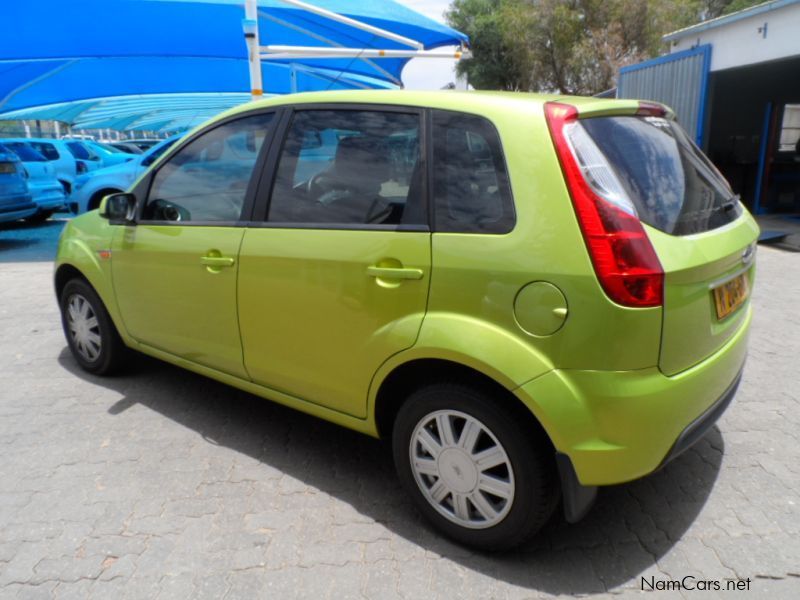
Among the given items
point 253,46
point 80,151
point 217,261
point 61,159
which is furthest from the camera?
point 80,151

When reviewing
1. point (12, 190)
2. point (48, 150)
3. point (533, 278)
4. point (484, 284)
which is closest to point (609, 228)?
point (533, 278)

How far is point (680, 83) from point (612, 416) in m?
11.5

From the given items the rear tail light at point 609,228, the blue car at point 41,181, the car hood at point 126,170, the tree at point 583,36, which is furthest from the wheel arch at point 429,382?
the tree at point 583,36

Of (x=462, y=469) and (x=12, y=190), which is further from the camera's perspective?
(x=12, y=190)

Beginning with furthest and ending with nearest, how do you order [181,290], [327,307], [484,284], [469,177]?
[181,290]
[327,307]
[469,177]
[484,284]

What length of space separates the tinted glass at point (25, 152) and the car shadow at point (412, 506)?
430 inches

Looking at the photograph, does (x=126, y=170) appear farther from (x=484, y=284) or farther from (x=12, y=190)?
(x=484, y=284)

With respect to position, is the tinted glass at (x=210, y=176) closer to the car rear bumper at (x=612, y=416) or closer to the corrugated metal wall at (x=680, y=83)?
the car rear bumper at (x=612, y=416)

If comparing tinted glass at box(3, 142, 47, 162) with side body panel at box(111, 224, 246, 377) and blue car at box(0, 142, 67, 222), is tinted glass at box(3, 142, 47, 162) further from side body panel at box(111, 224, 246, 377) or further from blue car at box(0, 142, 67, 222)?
side body panel at box(111, 224, 246, 377)

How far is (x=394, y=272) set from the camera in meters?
2.37

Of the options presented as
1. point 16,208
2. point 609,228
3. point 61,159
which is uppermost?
point 61,159

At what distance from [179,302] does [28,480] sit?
3.65 ft

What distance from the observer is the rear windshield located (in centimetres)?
215

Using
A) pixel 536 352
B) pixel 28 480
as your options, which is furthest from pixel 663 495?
pixel 28 480
